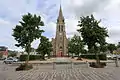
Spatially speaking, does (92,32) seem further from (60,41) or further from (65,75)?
(60,41)

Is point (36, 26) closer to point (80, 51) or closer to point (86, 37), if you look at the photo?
point (86, 37)

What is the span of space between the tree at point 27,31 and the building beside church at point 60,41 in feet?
234

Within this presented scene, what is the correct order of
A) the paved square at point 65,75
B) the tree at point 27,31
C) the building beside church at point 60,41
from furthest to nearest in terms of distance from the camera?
the building beside church at point 60,41, the tree at point 27,31, the paved square at point 65,75

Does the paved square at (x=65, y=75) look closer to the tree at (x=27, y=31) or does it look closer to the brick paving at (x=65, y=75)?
the brick paving at (x=65, y=75)

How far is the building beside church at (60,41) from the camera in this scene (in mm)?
98000

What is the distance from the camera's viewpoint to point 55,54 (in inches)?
3848

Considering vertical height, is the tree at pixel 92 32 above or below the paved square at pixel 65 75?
above

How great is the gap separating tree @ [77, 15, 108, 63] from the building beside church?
69.8 m

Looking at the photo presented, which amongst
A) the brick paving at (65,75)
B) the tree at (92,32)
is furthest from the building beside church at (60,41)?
the brick paving at (65,75)

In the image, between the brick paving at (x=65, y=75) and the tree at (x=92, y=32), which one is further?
the tree at (x=92, y=32)

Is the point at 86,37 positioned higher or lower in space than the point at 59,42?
lower

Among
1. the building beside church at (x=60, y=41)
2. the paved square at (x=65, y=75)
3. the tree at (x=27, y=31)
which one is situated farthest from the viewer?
the building beside church at (x=60, y=41)

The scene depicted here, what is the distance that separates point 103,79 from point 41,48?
48.7 metres

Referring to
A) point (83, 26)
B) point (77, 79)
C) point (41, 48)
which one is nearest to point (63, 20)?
point (41, 48)
